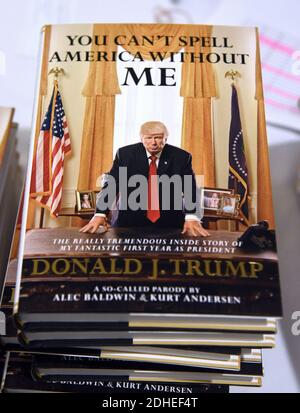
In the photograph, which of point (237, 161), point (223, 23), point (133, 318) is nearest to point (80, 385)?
point (133, 318)

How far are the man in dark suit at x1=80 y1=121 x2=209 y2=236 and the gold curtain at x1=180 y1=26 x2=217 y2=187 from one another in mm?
19

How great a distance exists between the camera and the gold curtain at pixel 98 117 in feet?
2.55

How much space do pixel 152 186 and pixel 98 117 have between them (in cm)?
14

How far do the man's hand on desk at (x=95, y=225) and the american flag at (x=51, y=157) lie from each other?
0.05m

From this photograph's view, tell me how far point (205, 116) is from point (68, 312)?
356 mm

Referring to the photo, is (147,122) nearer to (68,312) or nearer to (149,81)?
(149,81)

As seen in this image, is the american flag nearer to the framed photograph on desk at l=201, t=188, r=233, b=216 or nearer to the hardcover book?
the hardcover book

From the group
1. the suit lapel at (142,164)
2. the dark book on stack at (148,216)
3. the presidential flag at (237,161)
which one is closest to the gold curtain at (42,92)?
the dark book on stack at (148,216)

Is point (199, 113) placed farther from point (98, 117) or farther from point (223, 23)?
point (223, 23)

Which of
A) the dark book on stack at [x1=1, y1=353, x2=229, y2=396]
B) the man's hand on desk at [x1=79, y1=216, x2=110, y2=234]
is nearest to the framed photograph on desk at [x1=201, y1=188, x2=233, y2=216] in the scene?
the man's hand on desk at [x1=79, y1=216, x2=110, y2=234]

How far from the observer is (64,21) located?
1.17 meters

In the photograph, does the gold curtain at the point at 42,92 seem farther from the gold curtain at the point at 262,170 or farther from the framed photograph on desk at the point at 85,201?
the gold curtain at the point at 262,170

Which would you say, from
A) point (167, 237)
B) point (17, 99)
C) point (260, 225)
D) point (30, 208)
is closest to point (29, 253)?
point (30, 208)
